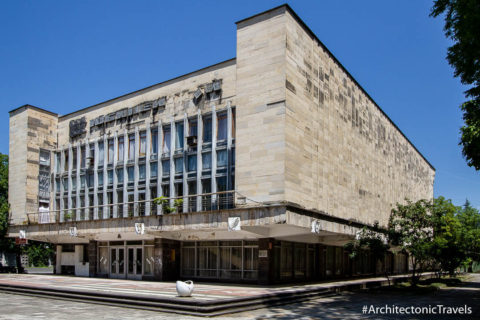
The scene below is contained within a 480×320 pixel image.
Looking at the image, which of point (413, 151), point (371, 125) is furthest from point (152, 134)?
point (413, 151)

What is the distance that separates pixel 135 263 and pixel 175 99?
1151 centimetres

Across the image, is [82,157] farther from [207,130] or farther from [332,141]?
[332,141]

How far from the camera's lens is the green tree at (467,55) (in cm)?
Answer: 1496

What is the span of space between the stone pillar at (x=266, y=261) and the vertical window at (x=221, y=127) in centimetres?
690

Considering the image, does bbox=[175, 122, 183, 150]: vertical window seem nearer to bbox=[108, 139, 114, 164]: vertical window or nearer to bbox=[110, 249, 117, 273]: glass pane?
bbox=[108, 139, 114, 164]: vertical window

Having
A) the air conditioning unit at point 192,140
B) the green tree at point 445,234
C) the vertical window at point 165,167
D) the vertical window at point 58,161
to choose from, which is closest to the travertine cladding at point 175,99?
the air conditioning unit at point 192,140

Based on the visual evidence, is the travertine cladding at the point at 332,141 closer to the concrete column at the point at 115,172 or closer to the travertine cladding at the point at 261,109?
the travertine cladding at the point at 261,109

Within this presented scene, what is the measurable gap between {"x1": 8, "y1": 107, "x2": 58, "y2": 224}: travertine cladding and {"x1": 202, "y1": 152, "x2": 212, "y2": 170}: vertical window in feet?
55.2

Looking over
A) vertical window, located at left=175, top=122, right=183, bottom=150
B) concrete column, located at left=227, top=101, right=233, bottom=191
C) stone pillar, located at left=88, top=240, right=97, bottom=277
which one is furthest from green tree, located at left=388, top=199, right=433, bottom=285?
stone pillar, located at left=88, top=240, right=97, bottom=277

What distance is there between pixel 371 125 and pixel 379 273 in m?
14.3

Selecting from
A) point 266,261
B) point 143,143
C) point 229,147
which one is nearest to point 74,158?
point 143,143

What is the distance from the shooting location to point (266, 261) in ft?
84.8

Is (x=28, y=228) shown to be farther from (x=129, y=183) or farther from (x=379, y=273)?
(x=379, y=273)

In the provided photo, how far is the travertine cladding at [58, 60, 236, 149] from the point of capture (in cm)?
2925
